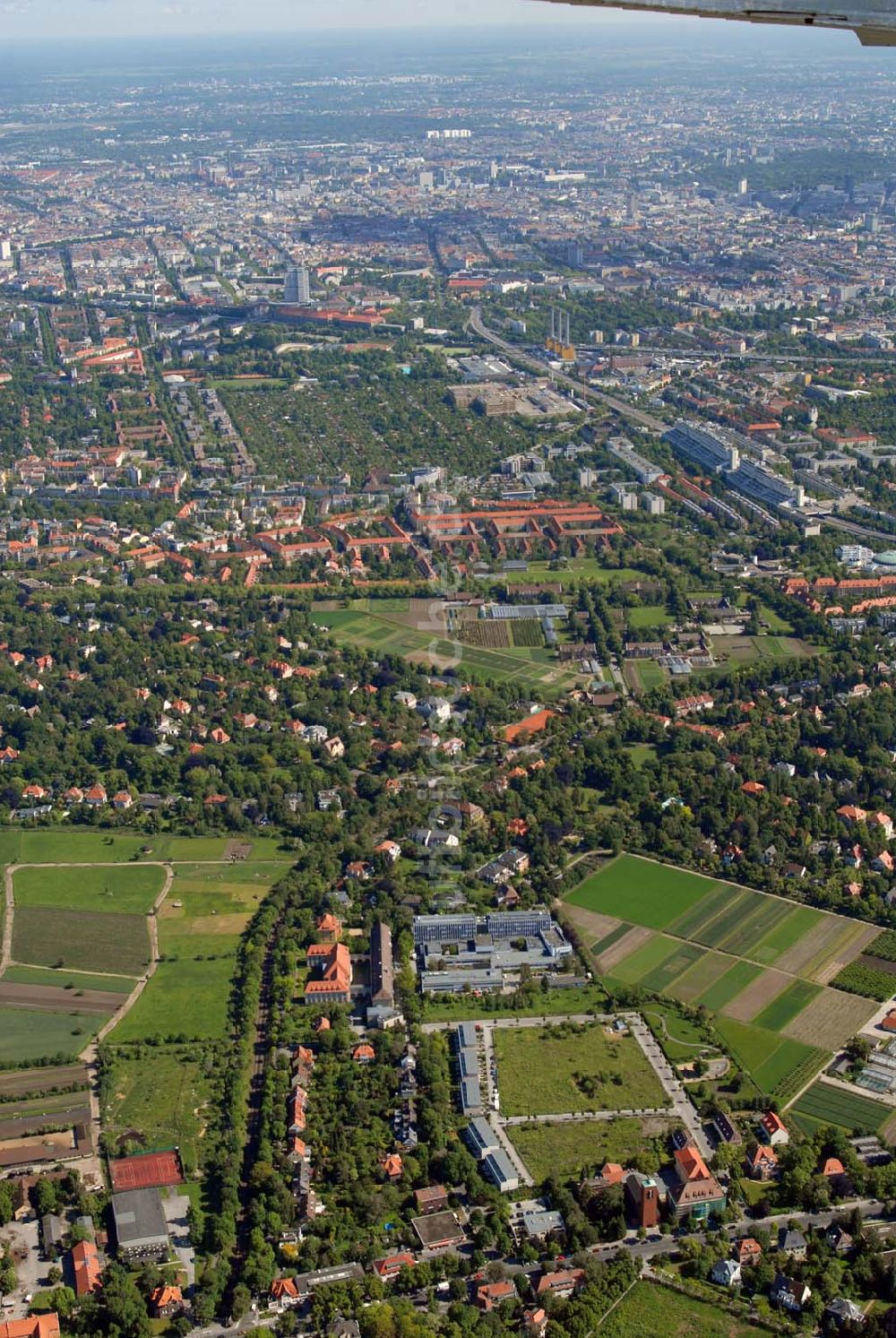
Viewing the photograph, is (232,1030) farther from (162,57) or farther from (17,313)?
(162,57)

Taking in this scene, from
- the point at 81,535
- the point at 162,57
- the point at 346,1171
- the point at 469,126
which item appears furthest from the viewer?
the point at 162,57

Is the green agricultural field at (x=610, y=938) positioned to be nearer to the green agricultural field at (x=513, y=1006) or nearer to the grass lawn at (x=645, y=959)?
the grass lawn at (x=645, y=959)

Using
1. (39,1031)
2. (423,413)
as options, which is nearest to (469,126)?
(423,413)

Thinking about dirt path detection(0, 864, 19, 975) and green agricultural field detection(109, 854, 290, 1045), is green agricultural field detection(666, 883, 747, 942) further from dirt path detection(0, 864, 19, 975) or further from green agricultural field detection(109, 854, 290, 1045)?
dirt path detection(0, 864, 19, 975)

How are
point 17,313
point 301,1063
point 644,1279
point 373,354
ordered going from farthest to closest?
point 17,313 < point 373,354 < point 301,1063 < point 644,1279

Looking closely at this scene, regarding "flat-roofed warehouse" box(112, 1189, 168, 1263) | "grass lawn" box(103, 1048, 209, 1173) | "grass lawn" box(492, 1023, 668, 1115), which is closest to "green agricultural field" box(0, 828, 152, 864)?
"grass lawn" box(103, 1048, 209, 1173)

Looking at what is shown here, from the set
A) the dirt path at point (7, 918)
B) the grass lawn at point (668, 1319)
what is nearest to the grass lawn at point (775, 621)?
the dirt path at point (7, 918)

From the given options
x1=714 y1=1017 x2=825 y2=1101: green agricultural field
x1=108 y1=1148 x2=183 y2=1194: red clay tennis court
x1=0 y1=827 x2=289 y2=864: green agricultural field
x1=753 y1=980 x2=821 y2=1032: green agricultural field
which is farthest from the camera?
x1=0 y1=827 x2=289 y2=864: green agricultural field
